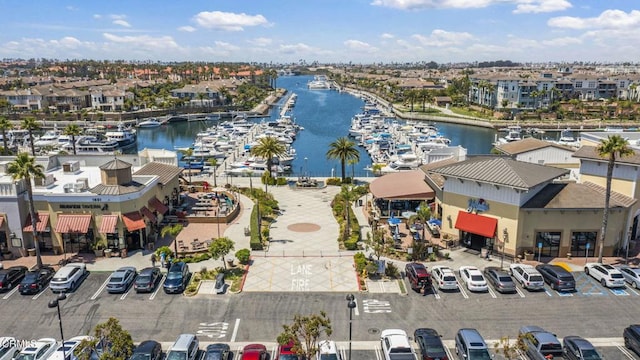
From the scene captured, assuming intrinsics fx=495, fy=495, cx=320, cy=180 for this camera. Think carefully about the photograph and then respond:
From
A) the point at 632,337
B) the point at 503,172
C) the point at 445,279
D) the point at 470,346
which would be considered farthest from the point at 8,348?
the point at 503,172

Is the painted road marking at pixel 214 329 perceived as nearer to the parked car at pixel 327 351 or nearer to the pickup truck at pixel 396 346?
the parked car at pixel 327 351

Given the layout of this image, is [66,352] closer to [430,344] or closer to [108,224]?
[108,224]

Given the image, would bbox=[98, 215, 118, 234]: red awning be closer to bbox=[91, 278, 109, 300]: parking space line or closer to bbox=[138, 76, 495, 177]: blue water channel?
bbox=[91, 278, 109, 300]: parking space line

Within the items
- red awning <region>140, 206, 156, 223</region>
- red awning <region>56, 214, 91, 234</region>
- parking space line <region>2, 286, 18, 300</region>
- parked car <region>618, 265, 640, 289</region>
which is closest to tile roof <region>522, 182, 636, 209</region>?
parked car <region>618, 265, 640, 289</region>

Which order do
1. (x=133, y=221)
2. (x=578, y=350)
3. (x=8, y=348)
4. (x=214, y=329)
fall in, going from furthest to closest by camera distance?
(x=133, y=221), (x=214, y=329), (x=8, y=348), (x=578, y=350)

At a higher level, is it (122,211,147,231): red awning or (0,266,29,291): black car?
(122,211,147,231): red awning

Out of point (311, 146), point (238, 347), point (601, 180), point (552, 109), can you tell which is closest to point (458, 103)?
point (552, 109)

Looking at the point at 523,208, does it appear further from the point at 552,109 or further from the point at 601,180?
the point at 552,109
